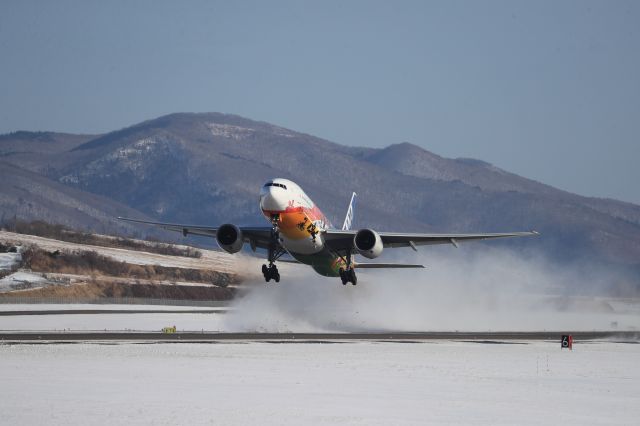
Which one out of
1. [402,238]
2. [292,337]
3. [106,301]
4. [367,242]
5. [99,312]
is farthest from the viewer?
[106,301]

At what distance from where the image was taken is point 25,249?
130 m

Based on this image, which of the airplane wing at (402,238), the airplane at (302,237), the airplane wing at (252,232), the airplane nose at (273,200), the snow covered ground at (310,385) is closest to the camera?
the snow covered ground at (310,385)

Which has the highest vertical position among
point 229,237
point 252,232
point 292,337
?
point 252,232

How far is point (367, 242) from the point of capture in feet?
200

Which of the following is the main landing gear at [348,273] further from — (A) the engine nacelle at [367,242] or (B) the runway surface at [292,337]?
(A) the engine nacelle at [367,242]

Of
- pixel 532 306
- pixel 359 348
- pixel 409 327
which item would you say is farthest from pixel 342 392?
pixel 532 306

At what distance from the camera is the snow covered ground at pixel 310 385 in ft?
107

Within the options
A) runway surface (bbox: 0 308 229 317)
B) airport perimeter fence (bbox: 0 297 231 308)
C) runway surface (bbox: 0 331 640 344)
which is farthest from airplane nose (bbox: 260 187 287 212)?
airport perimeter fence (bbox: 0 297 231 308)

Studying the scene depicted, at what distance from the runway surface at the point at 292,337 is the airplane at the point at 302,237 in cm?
427

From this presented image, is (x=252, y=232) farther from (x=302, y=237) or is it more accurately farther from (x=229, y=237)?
(x=302, y=237)

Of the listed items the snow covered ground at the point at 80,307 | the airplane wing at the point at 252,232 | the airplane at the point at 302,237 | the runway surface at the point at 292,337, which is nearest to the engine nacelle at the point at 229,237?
the airplane at the point at 302,237

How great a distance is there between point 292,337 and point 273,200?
1298 centimetres

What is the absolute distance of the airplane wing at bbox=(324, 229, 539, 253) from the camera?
203 ft

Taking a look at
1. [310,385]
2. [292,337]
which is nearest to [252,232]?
[292,337]
